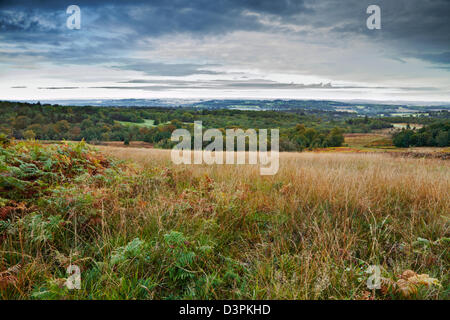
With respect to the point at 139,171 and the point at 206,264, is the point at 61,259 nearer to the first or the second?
the point at 206,264

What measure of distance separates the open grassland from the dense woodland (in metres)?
3.49

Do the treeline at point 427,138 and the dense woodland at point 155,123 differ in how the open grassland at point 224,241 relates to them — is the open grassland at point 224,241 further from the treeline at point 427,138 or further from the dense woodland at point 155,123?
the treeline at point 427,138

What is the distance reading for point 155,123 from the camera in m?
42.9

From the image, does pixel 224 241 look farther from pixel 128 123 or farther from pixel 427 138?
pixel 128 123

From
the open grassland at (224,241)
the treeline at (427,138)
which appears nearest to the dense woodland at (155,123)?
the treeline at (427,138)

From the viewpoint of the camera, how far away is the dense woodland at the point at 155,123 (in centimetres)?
2262

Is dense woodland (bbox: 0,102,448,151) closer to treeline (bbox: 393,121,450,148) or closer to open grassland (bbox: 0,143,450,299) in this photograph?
treeline (bbox: 393,121,450,148)

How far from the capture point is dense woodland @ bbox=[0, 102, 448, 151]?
2262 centimetres

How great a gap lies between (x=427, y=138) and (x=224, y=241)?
29.6 metres

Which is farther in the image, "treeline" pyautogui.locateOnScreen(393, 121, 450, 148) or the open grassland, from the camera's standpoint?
"treeline" pyautogui.locateOnScreen(393, 121, 450, 148)

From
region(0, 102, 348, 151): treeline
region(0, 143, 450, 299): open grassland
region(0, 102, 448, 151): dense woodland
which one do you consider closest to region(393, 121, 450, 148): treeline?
region(0, 102, 448, 151): dense woodland

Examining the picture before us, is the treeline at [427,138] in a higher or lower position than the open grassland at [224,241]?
higher

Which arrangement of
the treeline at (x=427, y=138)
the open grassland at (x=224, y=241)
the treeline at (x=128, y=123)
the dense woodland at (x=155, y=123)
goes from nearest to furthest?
the open grassland at (x=224, y=241)
the treeline at (x=128, y=123)
the dense woodland at (x=155, y=123)
the treeline at (x=427, y=138)
